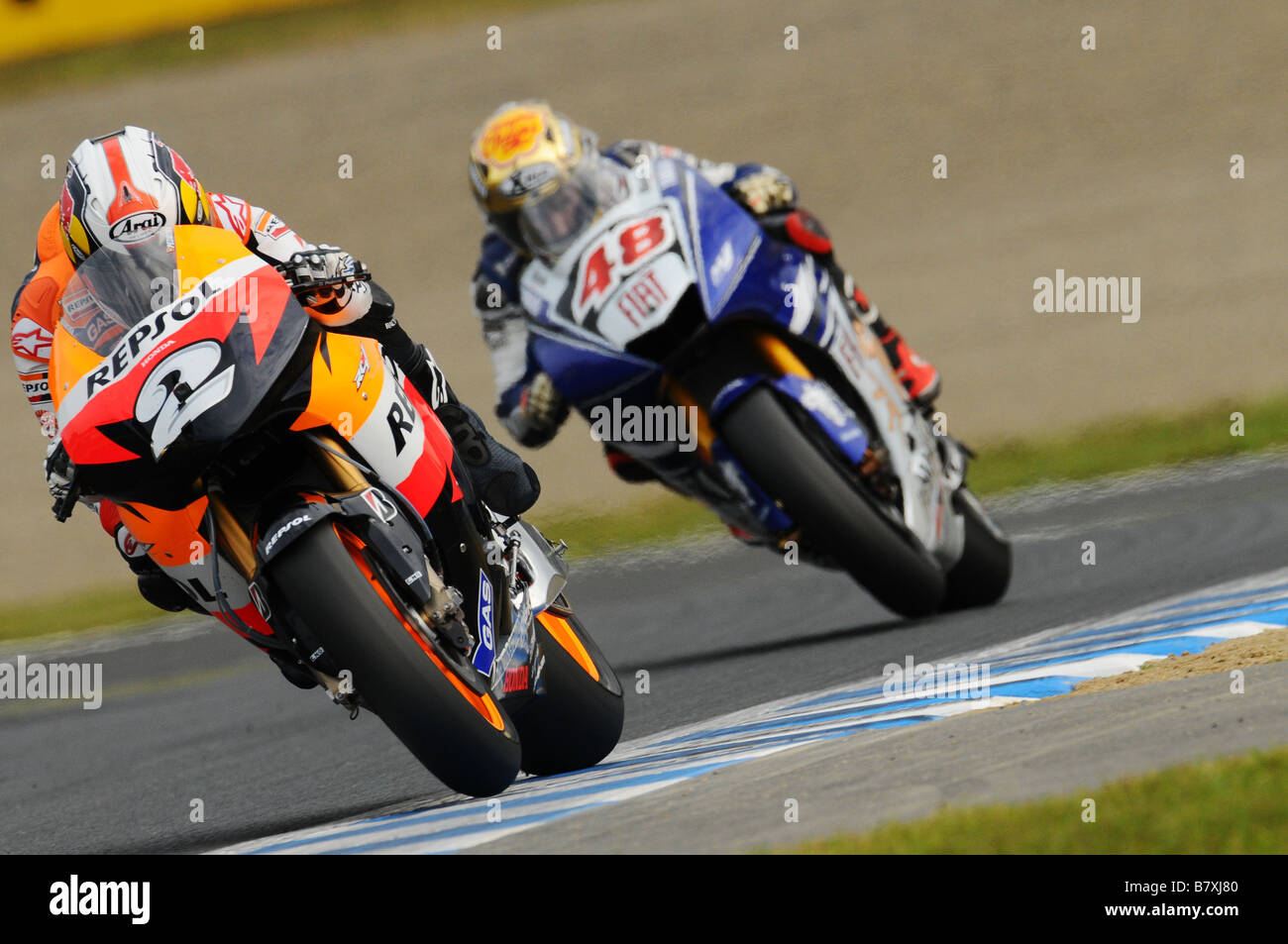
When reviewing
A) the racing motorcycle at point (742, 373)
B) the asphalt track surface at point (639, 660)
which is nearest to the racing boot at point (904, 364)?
the racing motorcycle at point (742, 373)

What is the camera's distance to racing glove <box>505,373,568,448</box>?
706cm

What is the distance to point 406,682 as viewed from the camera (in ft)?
13.3

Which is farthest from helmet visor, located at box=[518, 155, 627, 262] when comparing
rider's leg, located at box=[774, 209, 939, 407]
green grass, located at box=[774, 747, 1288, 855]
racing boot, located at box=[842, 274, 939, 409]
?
green grass, located at box=[774, 747, 1288, 855]

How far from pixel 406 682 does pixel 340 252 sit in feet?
3.27

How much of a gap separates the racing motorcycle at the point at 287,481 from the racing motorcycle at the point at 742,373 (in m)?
1.91

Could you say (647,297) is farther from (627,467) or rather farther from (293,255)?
(293,255)

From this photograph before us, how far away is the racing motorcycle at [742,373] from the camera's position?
253 inches

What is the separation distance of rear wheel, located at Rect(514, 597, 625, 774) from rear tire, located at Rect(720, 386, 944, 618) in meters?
1.17

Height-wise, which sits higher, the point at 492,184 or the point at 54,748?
the point at 492,184

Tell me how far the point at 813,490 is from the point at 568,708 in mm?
1420

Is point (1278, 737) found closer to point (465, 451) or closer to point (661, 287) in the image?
point (465, 451)

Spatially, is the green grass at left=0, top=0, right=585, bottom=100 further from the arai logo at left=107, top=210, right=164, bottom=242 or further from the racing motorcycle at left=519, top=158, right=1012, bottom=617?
the arai logo at left=107, top=210, right=164, bottom=242

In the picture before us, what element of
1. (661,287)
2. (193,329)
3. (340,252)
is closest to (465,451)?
(340,252)

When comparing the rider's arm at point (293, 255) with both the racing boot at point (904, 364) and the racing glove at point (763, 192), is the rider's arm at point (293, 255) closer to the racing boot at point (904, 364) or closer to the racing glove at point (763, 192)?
the racing glove at point (763, 192)
